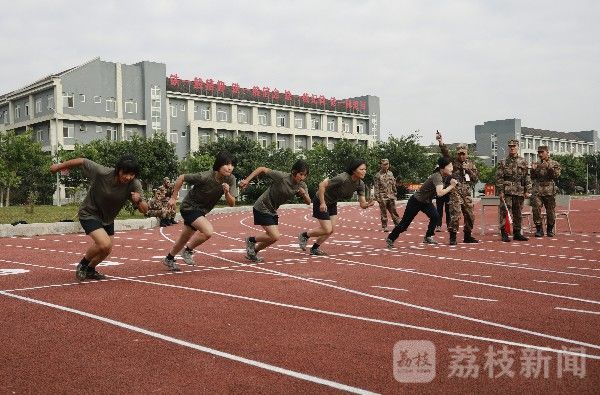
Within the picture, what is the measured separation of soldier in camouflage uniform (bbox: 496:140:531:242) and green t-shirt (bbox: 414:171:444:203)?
2.16 meters

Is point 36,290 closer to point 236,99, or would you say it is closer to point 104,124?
point 104,124

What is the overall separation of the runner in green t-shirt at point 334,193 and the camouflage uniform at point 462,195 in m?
2.49

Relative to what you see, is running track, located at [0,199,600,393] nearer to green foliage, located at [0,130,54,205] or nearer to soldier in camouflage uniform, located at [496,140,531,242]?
soldier in camouflage uniform, located at [496,140,531,242]

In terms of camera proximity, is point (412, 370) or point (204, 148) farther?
point (204, 148)

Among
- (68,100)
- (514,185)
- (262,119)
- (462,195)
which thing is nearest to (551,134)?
(262,119)

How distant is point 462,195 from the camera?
12969 mm

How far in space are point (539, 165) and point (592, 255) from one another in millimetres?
3793

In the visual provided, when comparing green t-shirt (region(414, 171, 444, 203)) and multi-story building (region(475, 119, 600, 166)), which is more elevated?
multi-story building (region(475, 119, 600, 166))

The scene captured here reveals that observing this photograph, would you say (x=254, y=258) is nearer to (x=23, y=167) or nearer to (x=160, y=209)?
(x=160, y=209)

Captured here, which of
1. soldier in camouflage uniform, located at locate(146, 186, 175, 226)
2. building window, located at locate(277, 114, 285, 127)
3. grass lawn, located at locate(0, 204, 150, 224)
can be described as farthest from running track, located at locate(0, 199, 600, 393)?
building window, located at locate(277, 114, 285, 127)

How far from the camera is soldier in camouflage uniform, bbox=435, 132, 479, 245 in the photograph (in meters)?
12.8

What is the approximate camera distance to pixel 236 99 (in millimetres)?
65875

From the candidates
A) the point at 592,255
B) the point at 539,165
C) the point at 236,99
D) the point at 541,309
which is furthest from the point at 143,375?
the point at 236,99

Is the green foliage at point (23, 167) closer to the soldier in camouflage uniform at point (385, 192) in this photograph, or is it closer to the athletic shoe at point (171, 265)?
the soldier in camouflage uniform at point (385, 192)
